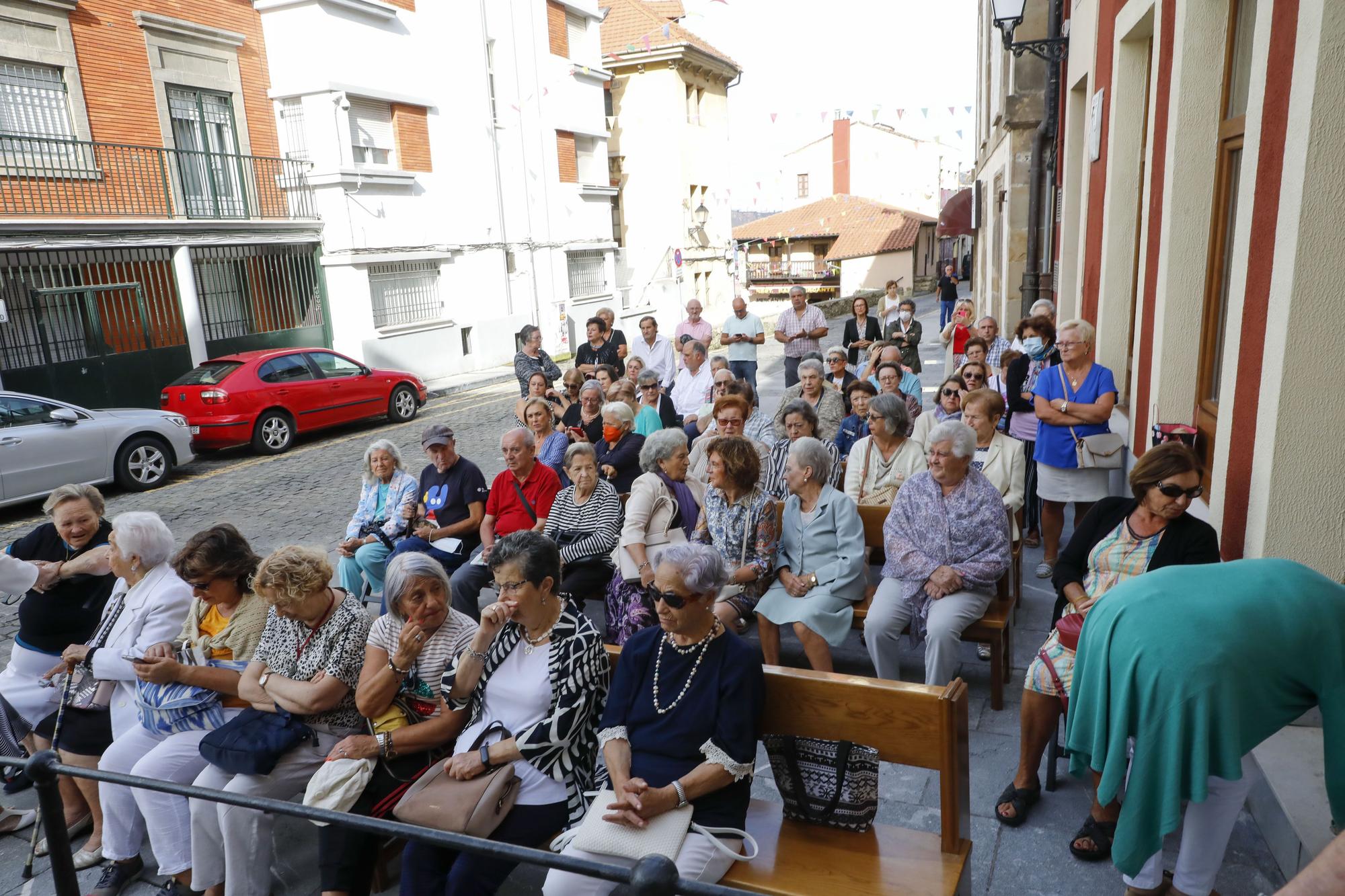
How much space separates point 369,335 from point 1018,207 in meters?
13.6

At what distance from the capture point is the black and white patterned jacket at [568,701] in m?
3.38

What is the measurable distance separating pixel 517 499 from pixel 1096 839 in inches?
154

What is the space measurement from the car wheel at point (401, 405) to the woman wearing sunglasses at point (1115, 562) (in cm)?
1395

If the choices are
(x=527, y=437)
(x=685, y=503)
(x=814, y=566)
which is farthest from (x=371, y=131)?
(x=814, y=566)

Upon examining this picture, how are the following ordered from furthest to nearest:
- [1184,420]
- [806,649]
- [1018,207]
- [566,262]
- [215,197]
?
1. [566,262]
2. [215,197]
3. [1018,207]
4. [1184,420]
5. [806,649]

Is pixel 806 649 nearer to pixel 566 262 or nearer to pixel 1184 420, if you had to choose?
pixel 1184 420

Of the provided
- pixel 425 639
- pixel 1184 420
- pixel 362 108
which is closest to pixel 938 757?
pixel 425 639

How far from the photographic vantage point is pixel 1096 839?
3.42 metres

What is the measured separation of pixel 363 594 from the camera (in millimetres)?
6371

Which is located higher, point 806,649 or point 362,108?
point 362,108

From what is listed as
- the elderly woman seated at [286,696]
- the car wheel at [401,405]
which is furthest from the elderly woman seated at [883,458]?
the car wheel at [401,405]

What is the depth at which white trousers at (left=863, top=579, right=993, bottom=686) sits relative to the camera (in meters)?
4.40

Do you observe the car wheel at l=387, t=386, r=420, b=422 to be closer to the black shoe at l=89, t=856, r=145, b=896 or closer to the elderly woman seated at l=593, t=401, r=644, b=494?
the elderly woman seated at l=593, t=401, r=644, b=494

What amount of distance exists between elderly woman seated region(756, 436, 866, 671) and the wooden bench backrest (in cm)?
152
